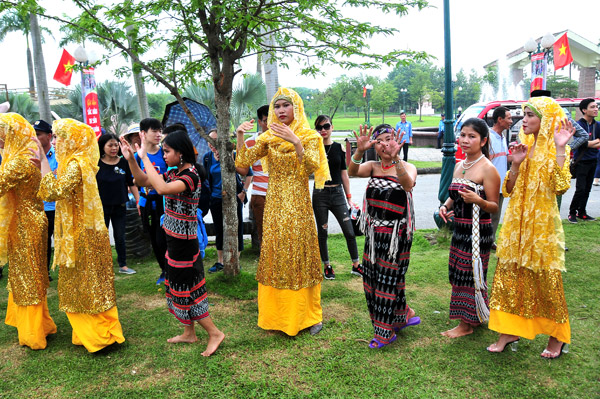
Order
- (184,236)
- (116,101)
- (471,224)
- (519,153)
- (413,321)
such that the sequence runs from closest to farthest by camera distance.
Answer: (519,153) < (184,236) < (471,224) < (413,321) < (116,101)

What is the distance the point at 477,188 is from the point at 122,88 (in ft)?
66.6

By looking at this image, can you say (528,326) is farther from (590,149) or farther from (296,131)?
(590,149)

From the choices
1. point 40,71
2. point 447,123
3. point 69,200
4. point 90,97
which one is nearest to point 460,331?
point 69,200

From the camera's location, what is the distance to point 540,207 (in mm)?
3078

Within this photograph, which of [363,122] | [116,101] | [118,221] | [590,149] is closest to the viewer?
[118,221]

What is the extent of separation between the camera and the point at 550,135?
3047 mm

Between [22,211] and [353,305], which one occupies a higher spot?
[22,211]

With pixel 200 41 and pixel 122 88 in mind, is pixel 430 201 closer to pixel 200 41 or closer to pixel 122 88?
pixel 200 41

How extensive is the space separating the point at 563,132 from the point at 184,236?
2.82m

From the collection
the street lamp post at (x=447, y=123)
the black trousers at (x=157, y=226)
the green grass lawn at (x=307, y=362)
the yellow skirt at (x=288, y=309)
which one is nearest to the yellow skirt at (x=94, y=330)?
the green grass lawn at (x=307, y=362)

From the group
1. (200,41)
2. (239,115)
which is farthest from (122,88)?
(200,41)

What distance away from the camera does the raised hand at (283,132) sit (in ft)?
11.1

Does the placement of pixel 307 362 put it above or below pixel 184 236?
below

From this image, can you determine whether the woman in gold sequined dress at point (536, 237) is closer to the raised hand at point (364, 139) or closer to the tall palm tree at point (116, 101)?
the raised hand at point (364, 139)
